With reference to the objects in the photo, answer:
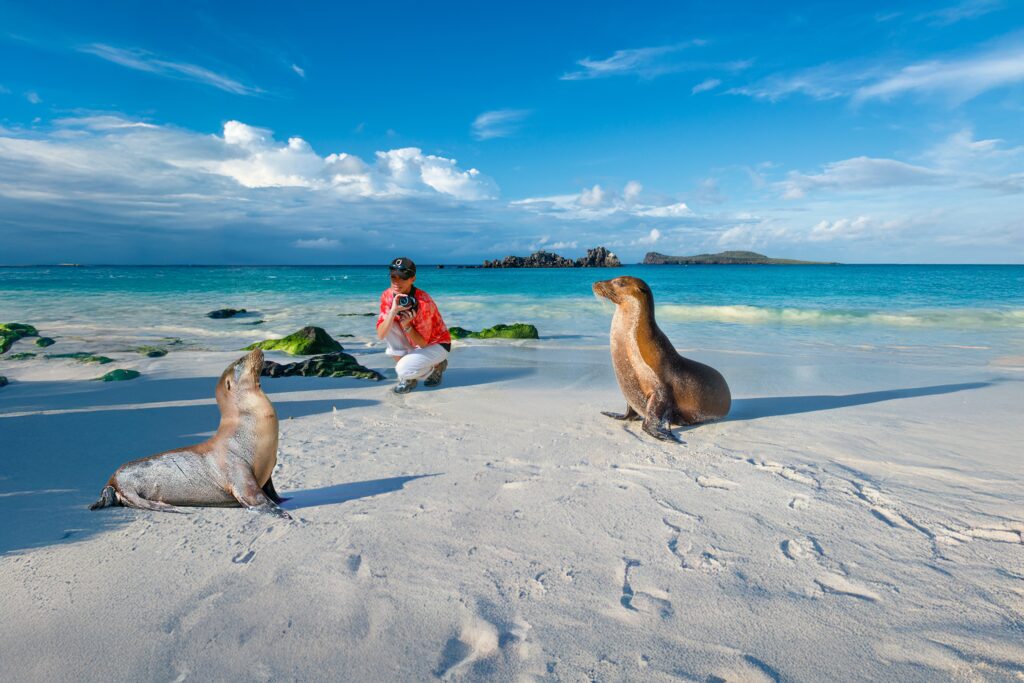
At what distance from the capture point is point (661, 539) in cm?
332

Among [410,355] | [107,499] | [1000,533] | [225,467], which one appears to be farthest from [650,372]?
[107,499]

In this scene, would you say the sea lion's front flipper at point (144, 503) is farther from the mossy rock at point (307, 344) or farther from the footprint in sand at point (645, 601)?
the mossy rock at point (307, 344)

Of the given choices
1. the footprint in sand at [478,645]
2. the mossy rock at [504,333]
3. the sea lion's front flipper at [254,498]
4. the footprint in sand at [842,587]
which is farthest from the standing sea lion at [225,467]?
the mossy rock at [504,333]

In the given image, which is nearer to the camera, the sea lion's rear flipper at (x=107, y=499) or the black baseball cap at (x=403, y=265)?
the sea lion's rear flipper at (x=107, y=499)

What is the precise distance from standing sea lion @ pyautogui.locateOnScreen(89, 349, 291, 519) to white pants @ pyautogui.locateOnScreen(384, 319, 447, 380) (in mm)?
3748

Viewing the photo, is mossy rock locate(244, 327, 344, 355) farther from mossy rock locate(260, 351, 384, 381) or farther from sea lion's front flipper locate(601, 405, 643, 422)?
sea lion's front flipper locate(601, 405, 643, 422)

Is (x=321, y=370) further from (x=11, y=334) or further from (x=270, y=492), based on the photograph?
(x=11, y=334)

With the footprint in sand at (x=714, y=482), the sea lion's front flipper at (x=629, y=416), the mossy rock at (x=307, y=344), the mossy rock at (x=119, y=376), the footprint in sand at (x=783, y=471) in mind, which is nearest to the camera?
the footprint in sand at (x=714, y=482)

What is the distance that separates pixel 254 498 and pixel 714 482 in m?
2.97

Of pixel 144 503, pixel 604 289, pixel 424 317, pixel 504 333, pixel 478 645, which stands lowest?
pixel 504 333

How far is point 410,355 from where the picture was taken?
24.3 feet

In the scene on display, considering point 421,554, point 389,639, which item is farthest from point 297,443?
point 389,639

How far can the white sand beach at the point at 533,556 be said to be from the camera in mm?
2402

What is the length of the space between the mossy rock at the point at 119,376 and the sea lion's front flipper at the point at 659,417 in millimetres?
6663
